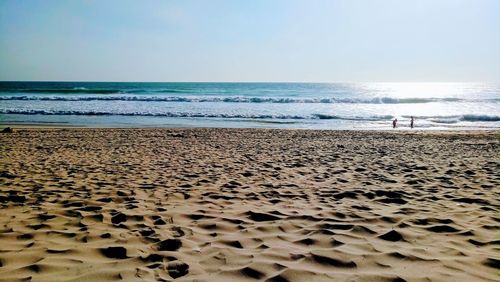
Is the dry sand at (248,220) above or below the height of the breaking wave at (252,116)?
below

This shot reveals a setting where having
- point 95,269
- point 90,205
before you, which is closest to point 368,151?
point 90,205

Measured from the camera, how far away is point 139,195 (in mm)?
5098

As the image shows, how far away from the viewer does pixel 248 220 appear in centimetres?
400

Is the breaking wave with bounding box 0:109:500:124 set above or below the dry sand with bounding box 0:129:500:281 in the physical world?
above

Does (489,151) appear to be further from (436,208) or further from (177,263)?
(177,263)

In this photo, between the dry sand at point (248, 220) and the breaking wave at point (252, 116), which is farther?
the breaking wave at point (252, 116)

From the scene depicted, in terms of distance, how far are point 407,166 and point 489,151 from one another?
15.7 feet

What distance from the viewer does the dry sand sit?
275 centimetres

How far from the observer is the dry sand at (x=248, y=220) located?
275cm

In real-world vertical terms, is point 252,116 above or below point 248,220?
above

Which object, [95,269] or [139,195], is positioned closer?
[95,269]

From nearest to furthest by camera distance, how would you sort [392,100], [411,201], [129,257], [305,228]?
[129,257] < [305,228] < [411,201] < [392,100]

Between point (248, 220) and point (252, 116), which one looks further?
point (252, 116)

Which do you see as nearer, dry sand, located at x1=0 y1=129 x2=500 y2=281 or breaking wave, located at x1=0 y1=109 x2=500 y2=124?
dry sand, located at x1=0 y1=129 x2=500 y2=281
